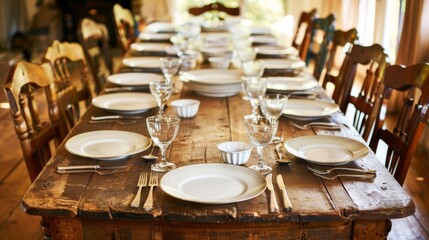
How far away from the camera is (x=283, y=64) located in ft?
9.15

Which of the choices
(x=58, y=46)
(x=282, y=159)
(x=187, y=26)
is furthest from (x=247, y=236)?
(x=187, y=26)

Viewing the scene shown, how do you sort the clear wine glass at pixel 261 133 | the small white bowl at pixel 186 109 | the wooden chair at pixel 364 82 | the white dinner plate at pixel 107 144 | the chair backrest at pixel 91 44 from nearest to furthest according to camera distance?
1. the clear wine glass at pixel 261 133
2. the white dinner plate at pixel 107 144
3. the small white bowl at pixel 186 109
4. the wooden chair at pixel 364 82
5. the chair backrest at pixel 91 44

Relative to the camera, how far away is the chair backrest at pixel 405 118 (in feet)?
5.39

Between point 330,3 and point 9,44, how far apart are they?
4.07 meters

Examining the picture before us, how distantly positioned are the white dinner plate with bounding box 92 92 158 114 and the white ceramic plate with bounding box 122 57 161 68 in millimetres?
591

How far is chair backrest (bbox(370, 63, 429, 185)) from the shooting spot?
164cm

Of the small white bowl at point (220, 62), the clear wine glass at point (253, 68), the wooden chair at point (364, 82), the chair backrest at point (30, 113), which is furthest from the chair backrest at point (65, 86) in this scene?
the wooden chair at point (364, 82)

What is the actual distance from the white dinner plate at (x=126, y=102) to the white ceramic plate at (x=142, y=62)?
1.94 ft

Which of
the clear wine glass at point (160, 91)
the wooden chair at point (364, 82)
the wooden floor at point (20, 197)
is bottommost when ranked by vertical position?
the wooden floor at point (20, 197)

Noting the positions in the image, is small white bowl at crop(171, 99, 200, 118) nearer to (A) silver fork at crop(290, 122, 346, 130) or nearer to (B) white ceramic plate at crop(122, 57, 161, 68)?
(A) silver fork at crop(290, 122, 346, 130)

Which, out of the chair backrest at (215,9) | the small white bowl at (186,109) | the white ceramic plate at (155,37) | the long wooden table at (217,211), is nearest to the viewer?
the long wooden table at (217,211)

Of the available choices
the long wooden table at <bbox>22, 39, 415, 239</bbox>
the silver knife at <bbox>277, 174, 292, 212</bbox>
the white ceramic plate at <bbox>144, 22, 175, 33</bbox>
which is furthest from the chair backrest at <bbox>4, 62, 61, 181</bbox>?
the white ceramic plate at <bbox>144, 22, 175, 33</bbox>

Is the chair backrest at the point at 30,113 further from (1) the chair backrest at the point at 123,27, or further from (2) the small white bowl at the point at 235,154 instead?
(1) the chair backrest at the point at 123,27

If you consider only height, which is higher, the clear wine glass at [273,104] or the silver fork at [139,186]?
the clear wine glass at [273,104]
